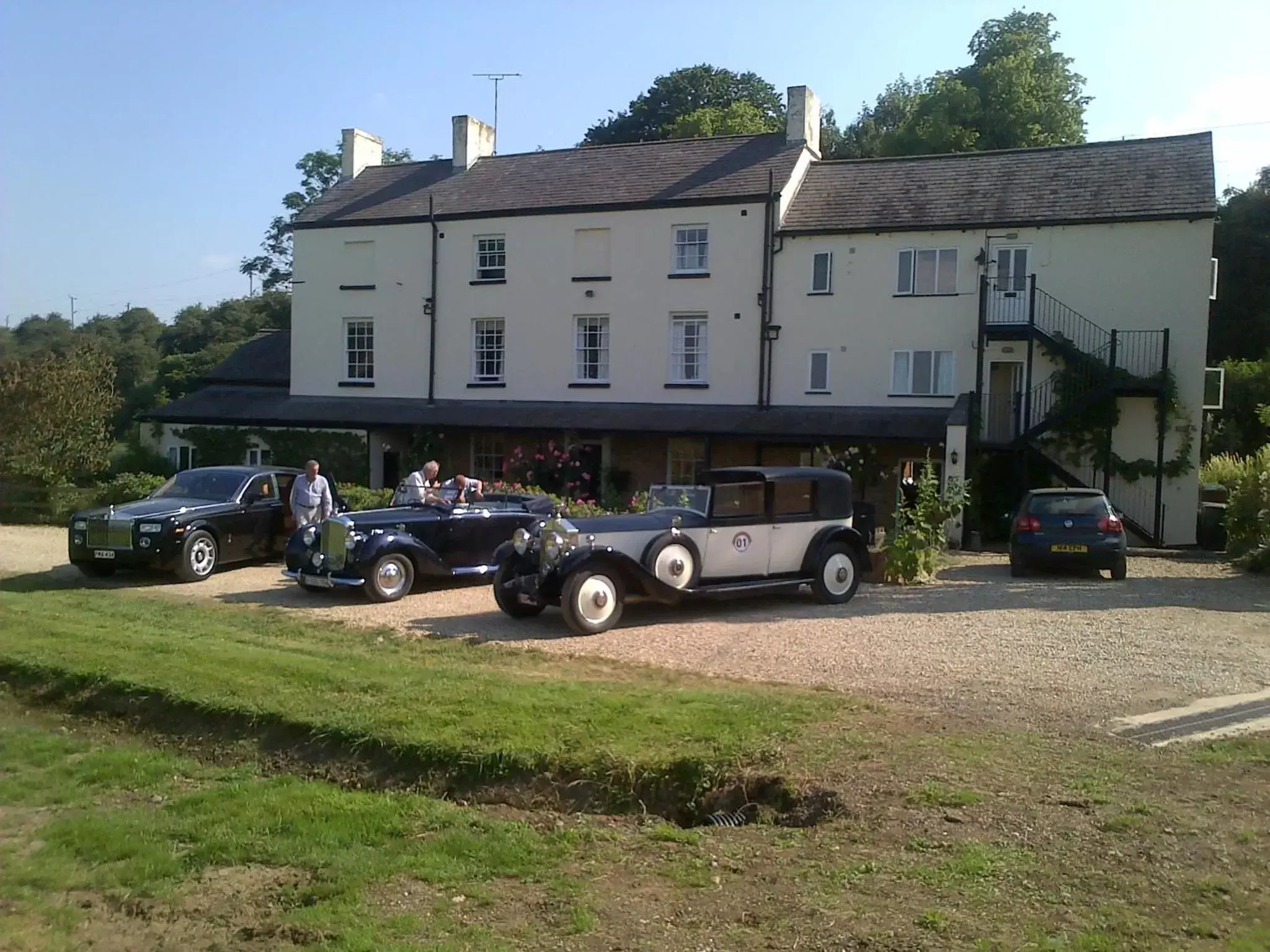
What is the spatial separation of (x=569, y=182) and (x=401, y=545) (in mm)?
19590

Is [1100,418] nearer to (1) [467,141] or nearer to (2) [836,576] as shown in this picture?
(2) [836,576]

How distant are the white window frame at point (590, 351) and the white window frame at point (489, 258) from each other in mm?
2655

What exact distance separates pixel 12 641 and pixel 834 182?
23307 millimetres

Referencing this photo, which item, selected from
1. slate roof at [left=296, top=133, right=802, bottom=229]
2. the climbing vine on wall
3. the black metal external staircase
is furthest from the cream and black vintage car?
slate roof at [left=296, top=133, right=802, bottom=229]

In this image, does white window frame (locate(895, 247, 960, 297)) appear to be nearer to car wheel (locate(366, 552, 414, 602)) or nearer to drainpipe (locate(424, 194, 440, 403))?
drainpipe (locate(424, 194, 440, 403))

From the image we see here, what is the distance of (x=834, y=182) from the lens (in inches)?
1163

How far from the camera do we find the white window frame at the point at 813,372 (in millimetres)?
27844

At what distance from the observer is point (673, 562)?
40.8ft

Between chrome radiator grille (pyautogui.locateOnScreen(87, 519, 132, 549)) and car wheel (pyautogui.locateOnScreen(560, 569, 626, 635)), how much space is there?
6797 millimetres

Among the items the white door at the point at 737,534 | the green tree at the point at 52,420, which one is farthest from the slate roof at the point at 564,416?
the white door at the point at 737,534

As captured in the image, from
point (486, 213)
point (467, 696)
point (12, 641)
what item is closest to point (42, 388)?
point (486, 213)

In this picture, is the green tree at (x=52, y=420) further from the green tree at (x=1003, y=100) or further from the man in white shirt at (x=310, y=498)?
the green tree at (x=1003, y=100)

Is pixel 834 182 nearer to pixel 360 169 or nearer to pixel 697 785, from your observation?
pixel 360 169

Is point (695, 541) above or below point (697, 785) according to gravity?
above
